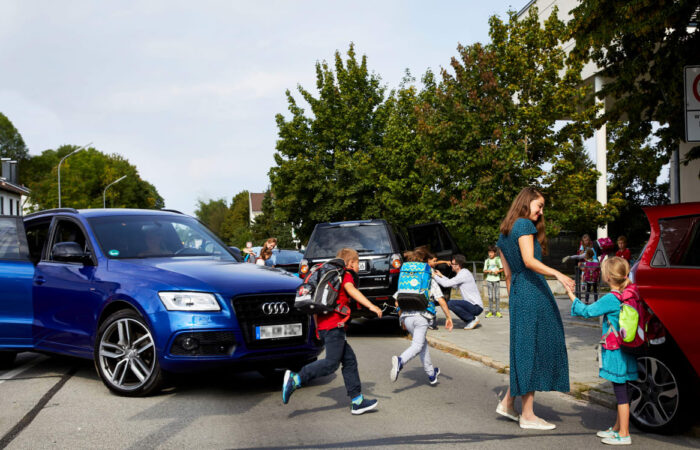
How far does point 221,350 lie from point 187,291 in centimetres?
62

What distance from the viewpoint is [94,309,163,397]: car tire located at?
659 cm

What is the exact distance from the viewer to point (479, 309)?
44.4 ft

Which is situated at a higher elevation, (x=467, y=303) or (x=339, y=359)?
(x=339, y=359)

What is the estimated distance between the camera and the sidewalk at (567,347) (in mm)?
7160

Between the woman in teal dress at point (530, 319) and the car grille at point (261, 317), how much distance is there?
2.23m

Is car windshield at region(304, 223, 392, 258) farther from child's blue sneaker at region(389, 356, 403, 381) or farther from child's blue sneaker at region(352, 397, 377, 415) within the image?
child's blue sneaker at region(352, 397, 377, 415)

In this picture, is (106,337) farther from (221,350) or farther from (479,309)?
(479,309)

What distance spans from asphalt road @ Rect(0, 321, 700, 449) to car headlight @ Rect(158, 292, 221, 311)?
632 millimetres

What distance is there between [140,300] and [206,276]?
64 centimetres

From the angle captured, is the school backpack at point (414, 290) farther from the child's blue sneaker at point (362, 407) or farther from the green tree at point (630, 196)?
the green tree at point (630, 196)

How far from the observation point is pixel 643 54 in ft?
33.3

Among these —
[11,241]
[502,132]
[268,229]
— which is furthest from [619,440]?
[268,229]

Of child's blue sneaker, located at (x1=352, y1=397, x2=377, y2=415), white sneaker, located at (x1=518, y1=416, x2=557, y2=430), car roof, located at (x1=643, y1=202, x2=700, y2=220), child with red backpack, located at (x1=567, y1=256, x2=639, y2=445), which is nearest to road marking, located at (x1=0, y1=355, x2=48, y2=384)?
child's blue sneaker, located at (x1=352, y1=397, x2=377, y2=415)

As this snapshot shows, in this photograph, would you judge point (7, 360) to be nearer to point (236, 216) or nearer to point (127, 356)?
point (127, 356)
